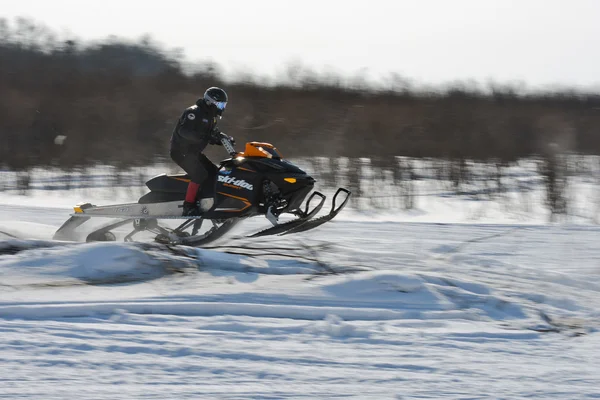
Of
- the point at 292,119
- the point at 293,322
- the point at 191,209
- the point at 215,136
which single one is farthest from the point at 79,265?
Answer: the point at 292,119

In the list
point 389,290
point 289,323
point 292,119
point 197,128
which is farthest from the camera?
point 292,119

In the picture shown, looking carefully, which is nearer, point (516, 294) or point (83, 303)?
point (83, 303)

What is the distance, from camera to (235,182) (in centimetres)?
802

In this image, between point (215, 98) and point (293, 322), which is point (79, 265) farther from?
point (215, 98)

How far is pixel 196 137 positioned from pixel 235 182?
611mm

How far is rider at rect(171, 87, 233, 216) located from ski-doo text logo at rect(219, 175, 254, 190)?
0.72ft

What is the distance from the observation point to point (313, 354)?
439 centimetres

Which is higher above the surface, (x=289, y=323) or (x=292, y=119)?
(x=292, y=119)

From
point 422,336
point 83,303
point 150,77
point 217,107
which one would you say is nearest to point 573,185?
point 217,107

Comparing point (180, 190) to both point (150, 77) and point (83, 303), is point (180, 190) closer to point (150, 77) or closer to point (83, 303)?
point (83, 303)

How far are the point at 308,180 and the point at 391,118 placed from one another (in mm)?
12707

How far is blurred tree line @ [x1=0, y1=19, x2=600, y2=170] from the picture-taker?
19.4 metres

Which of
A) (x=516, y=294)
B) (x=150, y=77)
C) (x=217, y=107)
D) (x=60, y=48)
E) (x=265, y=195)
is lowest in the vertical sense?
(x=516, y=294)

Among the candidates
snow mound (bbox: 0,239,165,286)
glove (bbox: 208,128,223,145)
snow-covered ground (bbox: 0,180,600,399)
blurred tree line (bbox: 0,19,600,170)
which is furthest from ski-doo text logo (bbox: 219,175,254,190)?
blurred tree line (bbox: 0,19,600,170)
